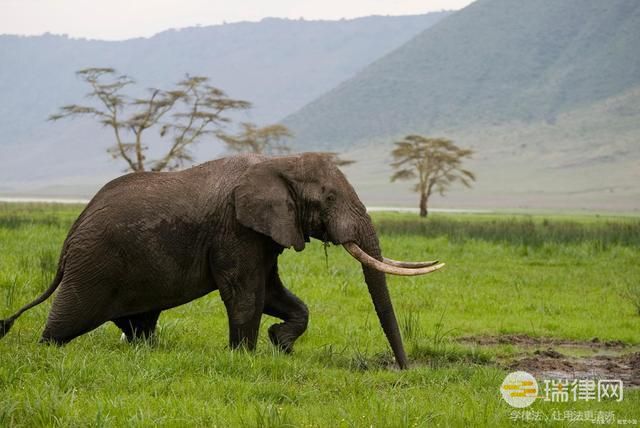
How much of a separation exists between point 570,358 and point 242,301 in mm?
3521

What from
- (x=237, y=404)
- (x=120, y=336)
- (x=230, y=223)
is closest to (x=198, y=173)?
(x=230, y=223)

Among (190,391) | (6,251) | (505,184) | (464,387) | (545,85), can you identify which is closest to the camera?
(190,391)

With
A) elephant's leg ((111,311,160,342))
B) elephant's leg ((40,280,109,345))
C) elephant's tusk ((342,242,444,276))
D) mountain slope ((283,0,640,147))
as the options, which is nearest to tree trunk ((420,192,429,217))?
elephant's leg ((111,311,160,342))

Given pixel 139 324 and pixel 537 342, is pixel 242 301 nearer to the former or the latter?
pixel 139 324

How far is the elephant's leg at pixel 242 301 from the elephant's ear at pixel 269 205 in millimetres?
391

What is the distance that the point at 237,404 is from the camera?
608 cm

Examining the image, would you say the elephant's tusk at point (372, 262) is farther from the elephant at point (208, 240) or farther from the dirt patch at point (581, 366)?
the dirt patch at point (581, 366)

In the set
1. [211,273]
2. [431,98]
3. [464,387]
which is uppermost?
[431,98]

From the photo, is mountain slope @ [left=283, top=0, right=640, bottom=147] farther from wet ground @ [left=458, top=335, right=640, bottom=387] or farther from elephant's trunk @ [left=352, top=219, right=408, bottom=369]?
elephant's trunk @ [left=352, top=219, right=408, bottom=369]

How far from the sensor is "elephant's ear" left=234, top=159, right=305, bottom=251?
25.4 ft

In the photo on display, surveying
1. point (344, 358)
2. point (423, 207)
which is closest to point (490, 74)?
point (423, 207)

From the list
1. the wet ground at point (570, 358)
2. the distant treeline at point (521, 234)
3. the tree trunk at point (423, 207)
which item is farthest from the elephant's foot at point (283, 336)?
the tree trunk at point (423, 207)

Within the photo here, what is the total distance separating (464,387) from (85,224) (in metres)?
3.45

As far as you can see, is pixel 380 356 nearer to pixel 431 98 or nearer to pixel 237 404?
pixel 237 404
